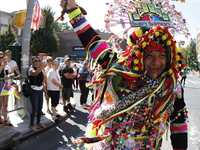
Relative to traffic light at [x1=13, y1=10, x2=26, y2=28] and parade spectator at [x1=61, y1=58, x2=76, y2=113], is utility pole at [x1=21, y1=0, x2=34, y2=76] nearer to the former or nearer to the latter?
traffic light at [x1=13, y1=10, x2=26, y2=28]

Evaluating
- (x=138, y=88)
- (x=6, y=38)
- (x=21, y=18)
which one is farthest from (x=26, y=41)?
(x=6, y=38)

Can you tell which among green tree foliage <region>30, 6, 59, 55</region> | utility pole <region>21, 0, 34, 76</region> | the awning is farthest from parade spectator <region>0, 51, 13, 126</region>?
the awning

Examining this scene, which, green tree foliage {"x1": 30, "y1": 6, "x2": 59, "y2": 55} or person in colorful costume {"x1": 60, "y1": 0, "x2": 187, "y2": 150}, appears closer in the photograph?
person in colorful costume {"x1": 60, "y1": 0, "x2": 187, "y2": 150}

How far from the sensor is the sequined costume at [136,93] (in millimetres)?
1565

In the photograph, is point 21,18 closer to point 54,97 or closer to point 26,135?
point 54,97

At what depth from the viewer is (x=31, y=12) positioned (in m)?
5.45

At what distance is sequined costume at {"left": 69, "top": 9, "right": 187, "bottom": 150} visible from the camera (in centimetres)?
157

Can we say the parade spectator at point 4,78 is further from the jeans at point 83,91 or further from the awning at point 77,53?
the awning at point 77,53

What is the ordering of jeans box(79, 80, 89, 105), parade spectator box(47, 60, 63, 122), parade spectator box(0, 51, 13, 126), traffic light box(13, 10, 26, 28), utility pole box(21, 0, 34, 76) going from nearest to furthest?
parade spectator box(0, 51, 13, 126)
utility pole box(21, 0, 34, 76)
parade spectator box(47, 60, 63, 122)
traffic light box(13, 10, 26, 28)
jeans box(79, 80, 89, 105)

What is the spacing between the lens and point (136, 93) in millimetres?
1569

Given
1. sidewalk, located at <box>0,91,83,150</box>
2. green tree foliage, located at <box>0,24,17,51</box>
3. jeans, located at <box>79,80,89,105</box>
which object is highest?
green tree foliage, located at <box>0,24,17,51</box>

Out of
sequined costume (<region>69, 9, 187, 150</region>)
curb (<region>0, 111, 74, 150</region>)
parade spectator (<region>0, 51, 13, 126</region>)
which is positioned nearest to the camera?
sequined costume (<region>69, 9, 187, 150</region>)

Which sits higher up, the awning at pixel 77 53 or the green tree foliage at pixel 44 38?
the green tree foliage at pixel 44 38

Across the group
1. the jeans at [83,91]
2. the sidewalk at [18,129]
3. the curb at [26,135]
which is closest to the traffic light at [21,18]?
the sidewalk at [18,129]
